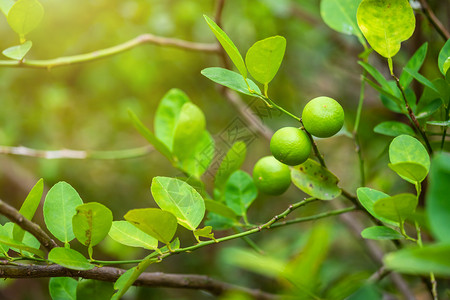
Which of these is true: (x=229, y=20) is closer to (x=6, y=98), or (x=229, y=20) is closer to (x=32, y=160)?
(x=6, y=98)

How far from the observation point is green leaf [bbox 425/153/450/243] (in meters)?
0.28

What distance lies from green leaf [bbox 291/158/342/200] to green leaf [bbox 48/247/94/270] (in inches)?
12.5

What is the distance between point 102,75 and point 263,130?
98 centimetres

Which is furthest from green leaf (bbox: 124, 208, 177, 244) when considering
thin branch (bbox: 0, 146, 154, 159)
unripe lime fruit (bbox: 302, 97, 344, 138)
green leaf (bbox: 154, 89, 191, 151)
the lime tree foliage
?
thin branch (bbox: 0, 146, 154, 159)

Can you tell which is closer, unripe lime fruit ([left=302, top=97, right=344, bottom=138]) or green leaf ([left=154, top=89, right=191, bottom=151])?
unripe lime fruit ([left=302, top=97, right=344, bottom=138])

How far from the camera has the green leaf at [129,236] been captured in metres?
0.55

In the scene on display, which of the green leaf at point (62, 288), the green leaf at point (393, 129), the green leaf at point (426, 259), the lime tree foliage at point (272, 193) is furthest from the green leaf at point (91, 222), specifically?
the green leaf at point (393, 129)

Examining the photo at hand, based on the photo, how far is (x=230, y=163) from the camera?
75 centimetres

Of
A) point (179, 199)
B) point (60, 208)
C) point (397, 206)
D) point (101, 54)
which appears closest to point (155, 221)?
point (179, 199)

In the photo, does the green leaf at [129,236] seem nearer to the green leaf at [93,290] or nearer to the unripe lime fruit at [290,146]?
the green leaf at [93,290]

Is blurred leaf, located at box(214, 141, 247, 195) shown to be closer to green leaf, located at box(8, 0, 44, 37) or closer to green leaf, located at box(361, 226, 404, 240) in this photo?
green leaf, located at box(361, 226, 404, 240)

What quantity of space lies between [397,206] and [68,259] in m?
0.40

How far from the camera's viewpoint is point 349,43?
170cm

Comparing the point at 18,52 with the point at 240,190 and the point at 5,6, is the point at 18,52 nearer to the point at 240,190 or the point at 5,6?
the point at 5,6
